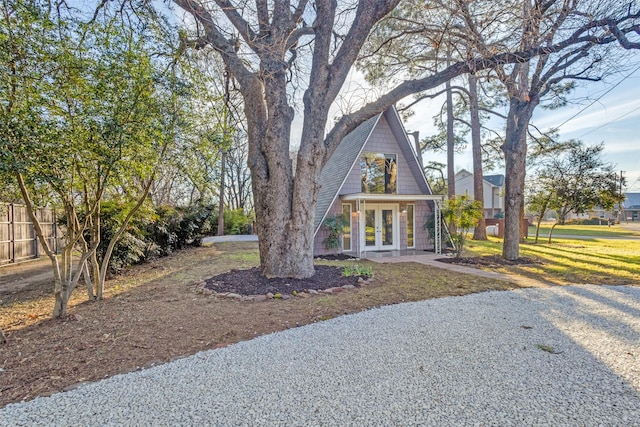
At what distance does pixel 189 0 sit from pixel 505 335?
22.2 feet

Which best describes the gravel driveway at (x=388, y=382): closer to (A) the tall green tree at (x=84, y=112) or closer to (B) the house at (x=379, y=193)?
(A) the tall green tree at (x=84, y=112)

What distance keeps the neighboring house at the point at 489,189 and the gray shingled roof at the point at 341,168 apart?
2336 centimetres

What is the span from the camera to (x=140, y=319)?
4461 mm

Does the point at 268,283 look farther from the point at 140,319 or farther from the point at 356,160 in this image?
the point at 356,160

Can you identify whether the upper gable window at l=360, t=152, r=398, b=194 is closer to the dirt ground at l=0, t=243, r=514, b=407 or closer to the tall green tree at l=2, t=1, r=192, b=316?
the dirt ground at l=0, t=243, r=514, b=407

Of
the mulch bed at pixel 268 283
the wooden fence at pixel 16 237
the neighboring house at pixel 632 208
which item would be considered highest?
the neighboring house at pixel 632 208

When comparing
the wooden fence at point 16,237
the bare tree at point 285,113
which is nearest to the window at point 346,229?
the bare tree at point 285,113

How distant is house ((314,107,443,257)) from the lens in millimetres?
12172

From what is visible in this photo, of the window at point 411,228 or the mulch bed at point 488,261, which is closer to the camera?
the mulch bed at point 488,261

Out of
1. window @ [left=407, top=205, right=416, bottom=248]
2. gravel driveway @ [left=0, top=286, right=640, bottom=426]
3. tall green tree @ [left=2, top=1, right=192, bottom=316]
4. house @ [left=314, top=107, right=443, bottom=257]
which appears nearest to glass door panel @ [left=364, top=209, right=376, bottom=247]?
house @ [left=314, top=107, right=443, bottom=257]

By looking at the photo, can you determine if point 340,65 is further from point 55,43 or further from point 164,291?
point 164,291

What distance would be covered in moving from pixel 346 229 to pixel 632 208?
67.1m

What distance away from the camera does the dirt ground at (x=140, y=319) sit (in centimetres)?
307

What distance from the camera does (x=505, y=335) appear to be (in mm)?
3693
